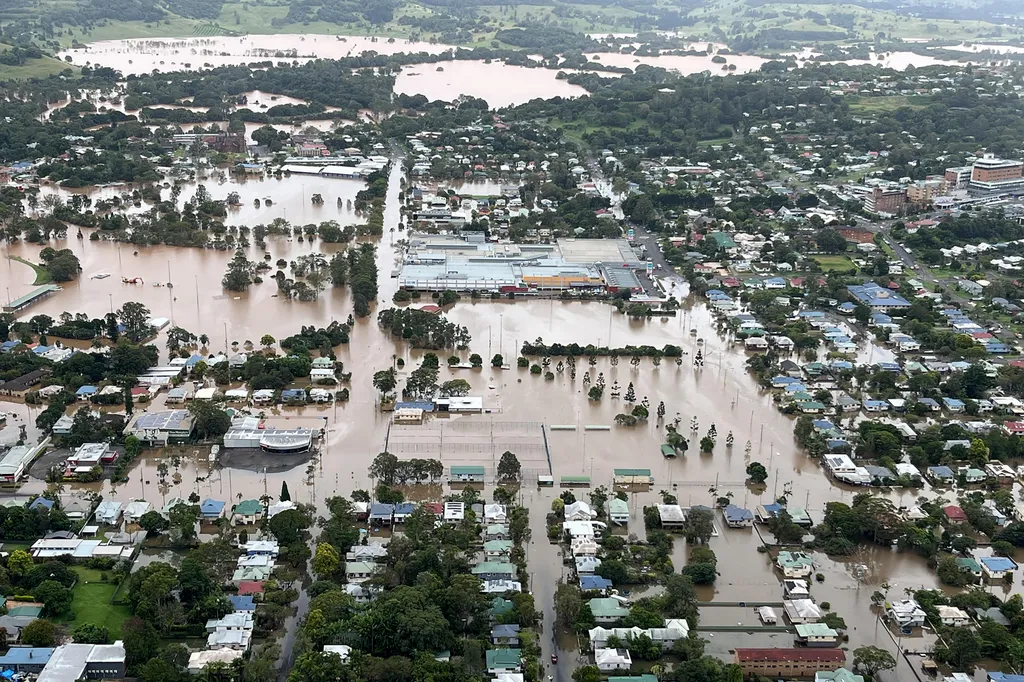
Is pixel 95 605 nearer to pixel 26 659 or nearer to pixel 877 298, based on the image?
pixel 26 659

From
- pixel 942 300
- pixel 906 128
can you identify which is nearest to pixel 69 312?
pixel 942 300

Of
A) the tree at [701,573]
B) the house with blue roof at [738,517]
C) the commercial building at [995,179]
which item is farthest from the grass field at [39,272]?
the commercial building at [995,179]

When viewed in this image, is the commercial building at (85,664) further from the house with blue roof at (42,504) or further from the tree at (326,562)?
the house with blue roof at (42,504)

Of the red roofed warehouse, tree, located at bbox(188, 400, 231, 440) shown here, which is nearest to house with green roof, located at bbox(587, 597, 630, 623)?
the red roofed warehouse

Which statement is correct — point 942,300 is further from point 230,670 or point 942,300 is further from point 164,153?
point 164,153

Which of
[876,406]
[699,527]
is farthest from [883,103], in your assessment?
[699,527]
